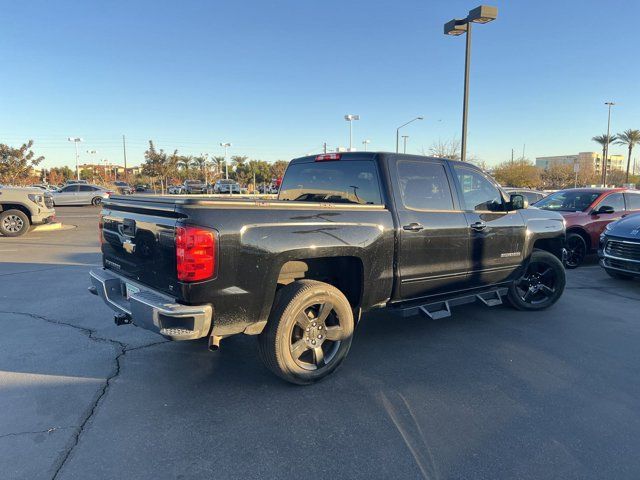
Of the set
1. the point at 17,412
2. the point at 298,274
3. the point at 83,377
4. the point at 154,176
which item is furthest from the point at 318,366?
the point at 154,176

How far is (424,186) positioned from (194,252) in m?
2.62

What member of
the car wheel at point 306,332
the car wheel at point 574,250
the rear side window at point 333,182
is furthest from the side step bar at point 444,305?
the car wheel at point 574,250

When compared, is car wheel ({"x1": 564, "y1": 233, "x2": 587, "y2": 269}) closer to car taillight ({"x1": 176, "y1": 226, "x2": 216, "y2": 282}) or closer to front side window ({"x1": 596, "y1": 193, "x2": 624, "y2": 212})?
front side window ({"x1": 596, "y1": 193, "x2": 624, "y2": 212})

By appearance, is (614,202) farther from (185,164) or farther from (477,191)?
(185,164)

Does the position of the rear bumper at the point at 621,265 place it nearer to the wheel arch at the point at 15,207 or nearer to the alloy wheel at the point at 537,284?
the alloy wheel at the point at 537,284

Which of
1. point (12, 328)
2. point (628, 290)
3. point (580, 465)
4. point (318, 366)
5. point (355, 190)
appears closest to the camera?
point (580, 465)

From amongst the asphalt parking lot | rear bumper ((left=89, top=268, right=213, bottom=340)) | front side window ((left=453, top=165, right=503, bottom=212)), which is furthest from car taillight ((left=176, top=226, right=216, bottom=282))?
front side window ((left=453, top=165, right=503, bottom=212))

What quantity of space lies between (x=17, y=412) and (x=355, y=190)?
3.37m

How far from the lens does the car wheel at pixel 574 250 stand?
30.8ft

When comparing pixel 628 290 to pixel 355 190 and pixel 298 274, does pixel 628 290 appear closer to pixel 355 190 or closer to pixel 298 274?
pixel 355 190

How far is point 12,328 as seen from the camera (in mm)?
4984

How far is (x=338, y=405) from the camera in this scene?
3416 millimetres

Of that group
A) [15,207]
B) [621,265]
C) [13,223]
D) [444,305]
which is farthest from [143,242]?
[13,223]

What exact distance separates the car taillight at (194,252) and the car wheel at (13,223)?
1241 centimetres
